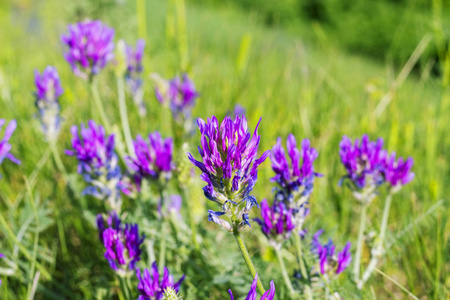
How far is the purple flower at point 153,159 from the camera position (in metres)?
1.21

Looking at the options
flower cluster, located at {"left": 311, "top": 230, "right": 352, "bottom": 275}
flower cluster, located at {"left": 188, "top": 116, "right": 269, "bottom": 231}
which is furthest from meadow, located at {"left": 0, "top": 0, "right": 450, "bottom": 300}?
flower cluster, located at {"left": 188, "top": 116, "right": 269, "bottom": 231}

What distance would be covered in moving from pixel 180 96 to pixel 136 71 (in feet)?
0.87

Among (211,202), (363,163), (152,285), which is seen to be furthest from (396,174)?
(152,285)

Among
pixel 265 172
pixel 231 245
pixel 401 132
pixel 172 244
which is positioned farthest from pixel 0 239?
pixel 401 132

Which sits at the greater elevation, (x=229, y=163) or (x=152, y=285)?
(x=229, y=163)

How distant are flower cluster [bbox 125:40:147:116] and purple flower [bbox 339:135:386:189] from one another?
1187mm

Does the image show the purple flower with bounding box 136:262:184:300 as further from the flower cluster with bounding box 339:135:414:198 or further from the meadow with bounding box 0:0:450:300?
the flower cluster with bounding box 339:135:414:198

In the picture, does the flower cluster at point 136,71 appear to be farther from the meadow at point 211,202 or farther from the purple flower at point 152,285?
the purple flower at point 152,285

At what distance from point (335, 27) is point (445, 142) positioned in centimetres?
1213

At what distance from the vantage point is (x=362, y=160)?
1.22 metres

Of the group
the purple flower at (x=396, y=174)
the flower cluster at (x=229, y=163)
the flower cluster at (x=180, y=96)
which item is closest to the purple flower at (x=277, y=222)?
the flower cluster at (x=229, y=163)

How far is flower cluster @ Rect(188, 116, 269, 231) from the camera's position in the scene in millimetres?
740

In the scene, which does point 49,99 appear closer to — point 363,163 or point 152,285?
point 152,285

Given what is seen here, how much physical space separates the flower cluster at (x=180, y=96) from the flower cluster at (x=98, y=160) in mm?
716
